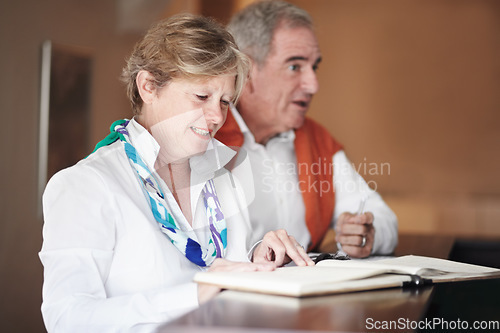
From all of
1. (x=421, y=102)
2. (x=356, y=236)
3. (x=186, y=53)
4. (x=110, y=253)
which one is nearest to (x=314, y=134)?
(x=356, y=236)

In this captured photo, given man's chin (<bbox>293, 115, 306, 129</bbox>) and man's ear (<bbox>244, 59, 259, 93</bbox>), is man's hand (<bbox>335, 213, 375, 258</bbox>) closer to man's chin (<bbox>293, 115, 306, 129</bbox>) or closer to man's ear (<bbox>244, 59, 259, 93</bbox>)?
man's chin (<bbox>293, 115, 306, 129</bbox>)

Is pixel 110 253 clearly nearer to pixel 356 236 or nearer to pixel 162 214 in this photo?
pixel 162 214

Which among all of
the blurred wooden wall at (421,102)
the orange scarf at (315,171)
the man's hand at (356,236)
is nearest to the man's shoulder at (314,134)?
the orange scarf at (315,171)

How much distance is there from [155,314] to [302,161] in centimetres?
123

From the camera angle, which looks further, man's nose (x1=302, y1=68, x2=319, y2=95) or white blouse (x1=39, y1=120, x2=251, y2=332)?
man's nose (x1=302, y1=68, x2=319, y2=95)

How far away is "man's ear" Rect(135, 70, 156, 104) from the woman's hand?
48 centimetres

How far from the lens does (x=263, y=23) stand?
7.06ft

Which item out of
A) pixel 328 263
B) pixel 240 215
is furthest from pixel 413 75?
pixel 328 263

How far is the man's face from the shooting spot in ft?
7.00

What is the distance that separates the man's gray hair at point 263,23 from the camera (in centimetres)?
214

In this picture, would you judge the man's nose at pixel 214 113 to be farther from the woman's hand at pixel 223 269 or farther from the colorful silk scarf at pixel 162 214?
the woman's hand at pixel 223 269

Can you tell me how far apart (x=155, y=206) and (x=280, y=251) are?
265 millimetres

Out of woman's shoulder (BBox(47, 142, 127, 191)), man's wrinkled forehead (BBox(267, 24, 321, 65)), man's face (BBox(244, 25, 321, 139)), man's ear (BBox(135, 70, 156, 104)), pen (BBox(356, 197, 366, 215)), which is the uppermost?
man's wrinkled forehead (BBox(267, 24, 321, 65))

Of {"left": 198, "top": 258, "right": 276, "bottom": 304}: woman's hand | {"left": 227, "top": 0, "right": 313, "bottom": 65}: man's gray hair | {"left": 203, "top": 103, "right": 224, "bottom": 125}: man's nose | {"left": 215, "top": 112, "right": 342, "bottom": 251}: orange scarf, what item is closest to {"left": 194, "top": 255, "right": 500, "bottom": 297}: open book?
{"left": 198, "top": 258, "right": 276, "bottom": 304}: woman's hand
